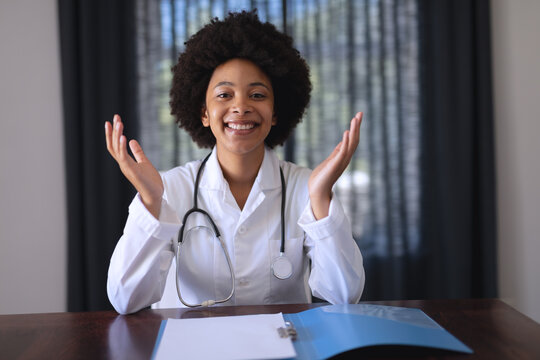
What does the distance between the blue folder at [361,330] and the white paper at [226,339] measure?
4cm

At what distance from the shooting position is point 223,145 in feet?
4.96

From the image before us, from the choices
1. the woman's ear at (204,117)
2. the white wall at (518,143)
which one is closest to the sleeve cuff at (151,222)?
the woman's ear at (204,117)

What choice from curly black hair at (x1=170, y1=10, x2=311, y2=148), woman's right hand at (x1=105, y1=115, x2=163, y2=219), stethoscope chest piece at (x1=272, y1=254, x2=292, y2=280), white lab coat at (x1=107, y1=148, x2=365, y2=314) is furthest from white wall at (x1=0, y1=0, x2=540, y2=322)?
stethoscope chest piece at (x1=272, y1=254, x2=292, y2=280)

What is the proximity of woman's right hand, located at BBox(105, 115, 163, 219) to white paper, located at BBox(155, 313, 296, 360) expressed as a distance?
0.33m

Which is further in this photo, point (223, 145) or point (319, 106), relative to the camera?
point (319, 106)

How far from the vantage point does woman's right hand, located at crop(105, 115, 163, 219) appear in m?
1.09

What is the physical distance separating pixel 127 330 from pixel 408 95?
216 cm

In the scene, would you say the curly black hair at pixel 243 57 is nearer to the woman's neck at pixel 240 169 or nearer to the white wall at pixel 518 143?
the woman's neck at pixel 240 169

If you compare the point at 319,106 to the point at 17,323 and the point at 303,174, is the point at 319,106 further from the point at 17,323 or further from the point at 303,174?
the point at 17,323

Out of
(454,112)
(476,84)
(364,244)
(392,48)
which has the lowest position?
(364,244)

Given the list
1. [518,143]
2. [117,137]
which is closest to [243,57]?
[117,137]

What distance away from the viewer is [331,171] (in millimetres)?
1132

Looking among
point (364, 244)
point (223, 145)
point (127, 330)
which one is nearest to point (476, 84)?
point (364, 244)

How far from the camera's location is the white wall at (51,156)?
7.76 feet
